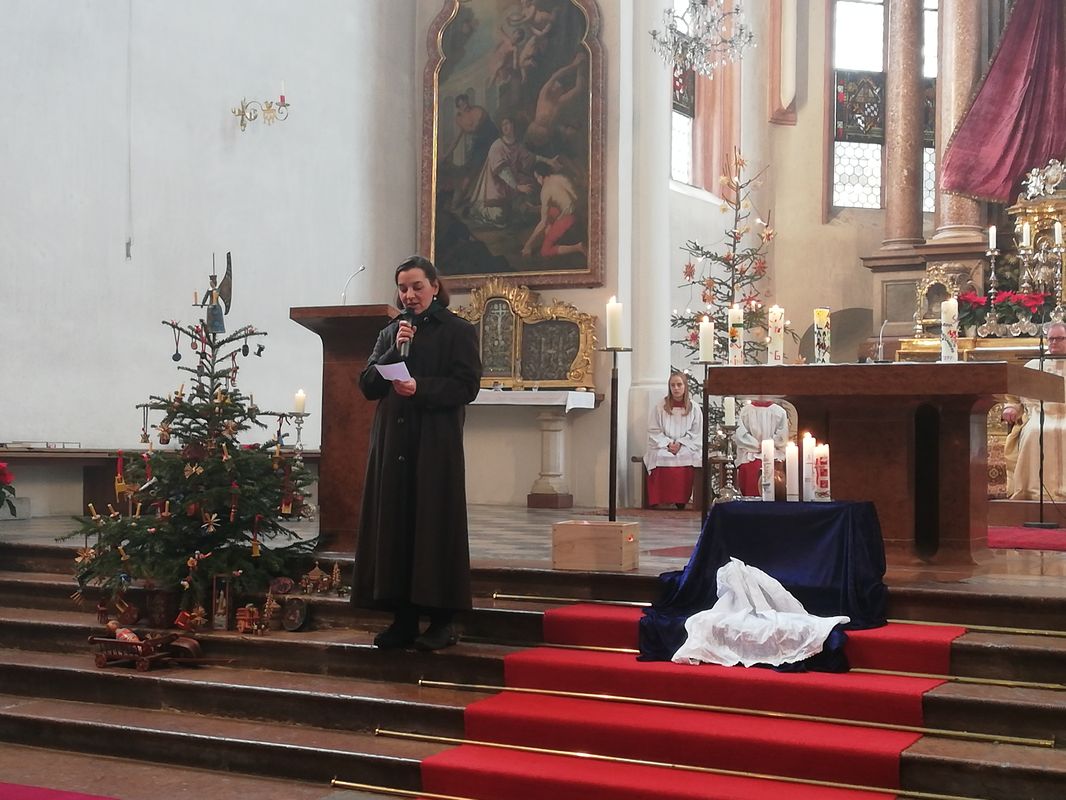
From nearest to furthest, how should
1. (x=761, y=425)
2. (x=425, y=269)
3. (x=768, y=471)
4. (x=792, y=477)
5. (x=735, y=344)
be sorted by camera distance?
(x=425, y=269), (x=792, y=477), (x=768, y=471), (x=735, y=344), (x=761, y=425)

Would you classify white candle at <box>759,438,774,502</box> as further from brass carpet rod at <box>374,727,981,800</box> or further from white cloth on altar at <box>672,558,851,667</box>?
brass carpet rod at <box>374,727,981,800</box>

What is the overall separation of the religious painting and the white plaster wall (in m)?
0.49

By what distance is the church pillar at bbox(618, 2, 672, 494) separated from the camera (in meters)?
13.3

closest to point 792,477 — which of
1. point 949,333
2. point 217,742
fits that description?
point 949,333

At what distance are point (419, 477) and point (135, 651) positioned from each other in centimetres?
171

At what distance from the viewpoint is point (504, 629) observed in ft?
19.6

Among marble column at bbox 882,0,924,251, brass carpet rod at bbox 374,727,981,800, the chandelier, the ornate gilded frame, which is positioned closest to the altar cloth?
brass carpet rod at bbox 374,727,981,800

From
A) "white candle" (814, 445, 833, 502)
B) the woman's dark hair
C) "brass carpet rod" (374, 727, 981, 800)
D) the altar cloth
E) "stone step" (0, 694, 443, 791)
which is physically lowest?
"stone step" (0, 694, 443, 791)

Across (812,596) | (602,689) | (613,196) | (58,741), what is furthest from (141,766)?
(613,196)

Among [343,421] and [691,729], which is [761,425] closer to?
[343,421]

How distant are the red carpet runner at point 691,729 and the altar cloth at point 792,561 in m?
0.17

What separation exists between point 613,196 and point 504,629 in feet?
→ 25.6

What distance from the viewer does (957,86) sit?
15.7m

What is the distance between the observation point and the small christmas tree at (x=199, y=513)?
6.51m
